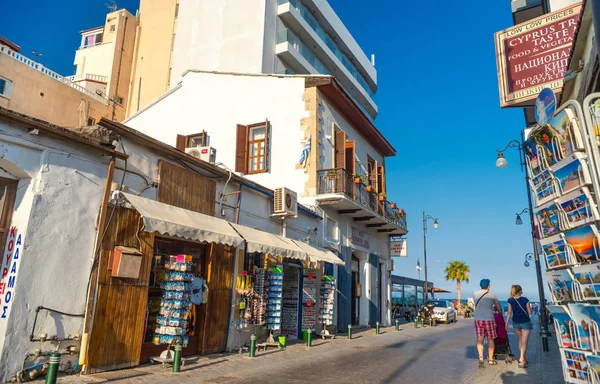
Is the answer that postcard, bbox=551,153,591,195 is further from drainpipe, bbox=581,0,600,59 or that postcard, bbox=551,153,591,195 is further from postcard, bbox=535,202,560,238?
drainpipe, bbox=581,0,600,59

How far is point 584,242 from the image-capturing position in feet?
10.5

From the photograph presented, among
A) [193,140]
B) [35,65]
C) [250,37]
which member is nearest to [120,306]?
[193,140]

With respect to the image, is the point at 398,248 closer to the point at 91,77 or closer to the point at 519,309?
the point at 519,309

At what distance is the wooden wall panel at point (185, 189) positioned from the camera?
Result: 9648mm

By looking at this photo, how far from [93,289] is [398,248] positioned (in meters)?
19.2

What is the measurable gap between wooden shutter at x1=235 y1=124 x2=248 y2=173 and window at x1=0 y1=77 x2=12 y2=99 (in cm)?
1261

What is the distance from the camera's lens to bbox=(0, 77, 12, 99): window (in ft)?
68.4

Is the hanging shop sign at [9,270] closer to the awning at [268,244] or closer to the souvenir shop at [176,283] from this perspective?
the souvenir shop at [176,283]

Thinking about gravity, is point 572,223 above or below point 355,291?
above

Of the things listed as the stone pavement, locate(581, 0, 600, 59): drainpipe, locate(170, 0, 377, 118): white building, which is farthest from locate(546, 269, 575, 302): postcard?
locate(170, 0, 377, 118): white building

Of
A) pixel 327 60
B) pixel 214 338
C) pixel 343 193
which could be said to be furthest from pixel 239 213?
pixel 327 60

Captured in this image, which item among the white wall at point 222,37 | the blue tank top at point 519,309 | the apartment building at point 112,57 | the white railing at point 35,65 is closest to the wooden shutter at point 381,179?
the white wall at point 222,37

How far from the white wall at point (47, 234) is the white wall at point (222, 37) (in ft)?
66.8

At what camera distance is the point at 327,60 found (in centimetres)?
3553
